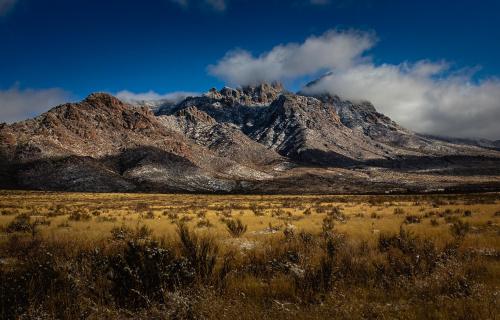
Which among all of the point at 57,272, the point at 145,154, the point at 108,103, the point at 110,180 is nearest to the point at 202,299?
the point at 57,272

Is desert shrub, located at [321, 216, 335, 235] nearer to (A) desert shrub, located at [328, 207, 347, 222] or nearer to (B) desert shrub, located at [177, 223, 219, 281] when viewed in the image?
(A) desert shrub, located at [328, 207, 347, 222]

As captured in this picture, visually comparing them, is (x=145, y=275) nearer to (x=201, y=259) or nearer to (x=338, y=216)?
(x=201, y=259)

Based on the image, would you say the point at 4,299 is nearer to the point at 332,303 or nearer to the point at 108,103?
the point at 332,303

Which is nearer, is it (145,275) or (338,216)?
(145,275)

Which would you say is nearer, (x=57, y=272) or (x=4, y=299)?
(x=4, y=299)

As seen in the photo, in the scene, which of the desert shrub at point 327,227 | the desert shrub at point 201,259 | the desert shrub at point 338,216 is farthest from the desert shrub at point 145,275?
the desert shrub at point 338,216

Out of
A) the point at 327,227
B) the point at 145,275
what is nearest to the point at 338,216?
the point at 327,227

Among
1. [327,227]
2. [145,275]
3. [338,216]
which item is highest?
[145,275]

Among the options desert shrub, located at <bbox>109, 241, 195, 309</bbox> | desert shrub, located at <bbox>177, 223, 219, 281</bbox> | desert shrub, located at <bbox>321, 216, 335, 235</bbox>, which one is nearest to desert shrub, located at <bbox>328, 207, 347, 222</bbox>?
desert shrub, located at <bbox>321, 216, 335, 235</bbox>

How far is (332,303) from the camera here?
614 centimetres

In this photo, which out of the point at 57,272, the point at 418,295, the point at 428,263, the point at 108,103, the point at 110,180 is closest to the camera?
the point at 418,295

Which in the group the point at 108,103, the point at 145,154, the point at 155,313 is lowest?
the point at 155,313

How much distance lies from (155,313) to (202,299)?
78 centimetres

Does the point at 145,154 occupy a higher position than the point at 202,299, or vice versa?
the point at 145,154
